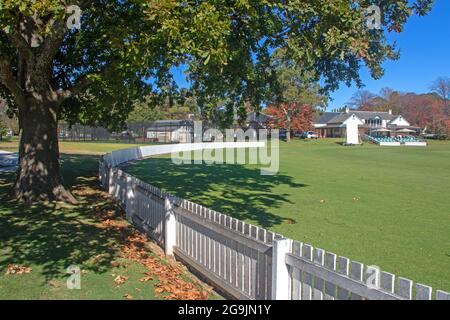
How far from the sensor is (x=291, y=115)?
82000mm

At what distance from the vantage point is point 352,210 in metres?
12.7

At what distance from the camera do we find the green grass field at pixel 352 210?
26.4ft

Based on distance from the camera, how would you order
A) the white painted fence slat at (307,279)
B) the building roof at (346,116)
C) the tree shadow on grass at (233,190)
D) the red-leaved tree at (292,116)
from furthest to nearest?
the building roof at (346,116)
the red-leaved tree at (292,116)
the tree shadow on grass at (233,190)
the white painted fence slat at (307,279)

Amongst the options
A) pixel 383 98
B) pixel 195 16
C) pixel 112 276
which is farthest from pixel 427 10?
pixel 383 98

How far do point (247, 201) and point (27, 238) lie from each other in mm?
6702

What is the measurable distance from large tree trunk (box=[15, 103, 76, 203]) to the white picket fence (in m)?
3.95

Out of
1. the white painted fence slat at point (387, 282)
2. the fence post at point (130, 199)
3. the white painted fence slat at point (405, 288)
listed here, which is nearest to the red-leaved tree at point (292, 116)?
the fence post at point (130, 199)

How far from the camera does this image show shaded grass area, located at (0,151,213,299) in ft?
19.7

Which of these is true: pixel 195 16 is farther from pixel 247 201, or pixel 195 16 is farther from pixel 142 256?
pixel 247 201

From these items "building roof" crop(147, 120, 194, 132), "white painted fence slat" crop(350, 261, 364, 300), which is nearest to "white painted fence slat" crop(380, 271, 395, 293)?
"white painted fence slat" crop(350, 261, 364, 300)

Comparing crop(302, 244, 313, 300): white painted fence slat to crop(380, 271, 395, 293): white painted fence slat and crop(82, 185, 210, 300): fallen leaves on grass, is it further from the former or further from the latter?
crop(82, 185, 210, 300): fallen leaves on grass

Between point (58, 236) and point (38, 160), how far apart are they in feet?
14.3

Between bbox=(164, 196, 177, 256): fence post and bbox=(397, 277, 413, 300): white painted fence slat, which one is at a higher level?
bbox=(397, 277, 413, 300): white painted fence slat

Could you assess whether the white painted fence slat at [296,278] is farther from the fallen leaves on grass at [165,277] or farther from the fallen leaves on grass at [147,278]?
the fallen leaves on grass at [147,278]
